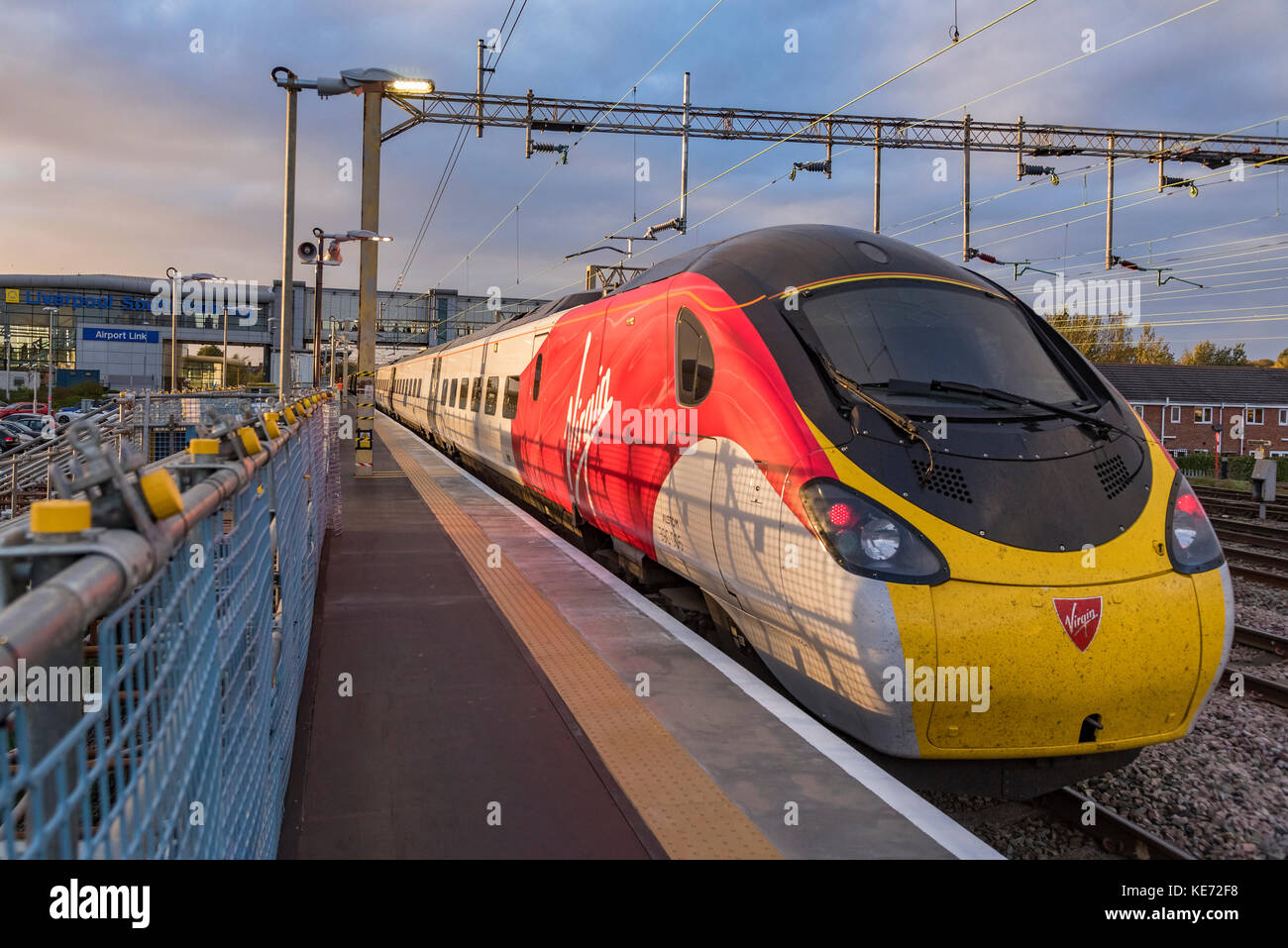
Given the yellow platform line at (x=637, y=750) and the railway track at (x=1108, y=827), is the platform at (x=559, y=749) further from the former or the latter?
the railway track at (x=1108, y=827)

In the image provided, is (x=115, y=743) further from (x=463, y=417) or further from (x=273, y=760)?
(x=463, y=417)

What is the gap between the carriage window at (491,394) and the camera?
545 inches

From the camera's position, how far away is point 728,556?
16.4 feet

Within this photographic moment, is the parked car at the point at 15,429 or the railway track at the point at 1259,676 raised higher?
the parked car at the point at 15,429

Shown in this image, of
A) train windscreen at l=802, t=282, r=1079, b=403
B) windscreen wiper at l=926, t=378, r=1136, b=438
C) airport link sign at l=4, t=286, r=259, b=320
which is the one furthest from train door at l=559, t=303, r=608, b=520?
airport link sign at l=4, t=286, r=259, b=320

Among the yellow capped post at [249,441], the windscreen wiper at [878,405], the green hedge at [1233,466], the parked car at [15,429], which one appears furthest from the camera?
the green hedge at [1233,466]

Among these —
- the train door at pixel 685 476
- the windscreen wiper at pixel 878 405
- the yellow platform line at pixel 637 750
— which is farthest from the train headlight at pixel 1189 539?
the yellow platform line at pixel 637 750

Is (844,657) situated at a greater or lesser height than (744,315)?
lesser

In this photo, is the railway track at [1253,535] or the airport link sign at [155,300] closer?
the railway track at [1253,535]

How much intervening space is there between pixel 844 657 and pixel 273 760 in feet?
7.67

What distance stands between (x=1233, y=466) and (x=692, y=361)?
3081cm

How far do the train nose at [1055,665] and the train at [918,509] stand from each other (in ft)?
0.03

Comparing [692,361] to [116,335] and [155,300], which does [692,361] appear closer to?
[116,335]

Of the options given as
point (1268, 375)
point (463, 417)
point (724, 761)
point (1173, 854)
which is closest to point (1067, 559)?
point (1173, 854)
